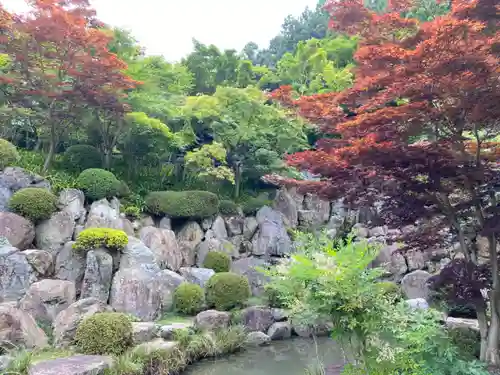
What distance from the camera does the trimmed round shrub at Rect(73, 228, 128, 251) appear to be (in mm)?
8789

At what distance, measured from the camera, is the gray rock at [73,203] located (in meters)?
10.2

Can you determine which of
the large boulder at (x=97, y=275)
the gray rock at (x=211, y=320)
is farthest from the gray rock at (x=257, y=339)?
the large boulder at (x=97, y=275)

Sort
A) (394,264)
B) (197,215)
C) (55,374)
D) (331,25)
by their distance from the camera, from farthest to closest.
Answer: (394,264) → (197,215) → (331,25) → (55,374)

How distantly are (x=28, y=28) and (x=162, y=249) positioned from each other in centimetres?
653

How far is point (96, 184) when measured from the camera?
1089 centimetres

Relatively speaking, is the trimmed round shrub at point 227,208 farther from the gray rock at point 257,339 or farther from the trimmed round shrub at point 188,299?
the gray rock at point 257,339

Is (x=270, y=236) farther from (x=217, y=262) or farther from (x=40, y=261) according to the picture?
(x=40, y=261)

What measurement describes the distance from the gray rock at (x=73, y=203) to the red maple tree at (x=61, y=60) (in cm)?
150

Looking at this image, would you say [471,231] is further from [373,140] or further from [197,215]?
[197,215]

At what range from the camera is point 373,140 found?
547 cm

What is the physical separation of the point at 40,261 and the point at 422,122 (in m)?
7.79

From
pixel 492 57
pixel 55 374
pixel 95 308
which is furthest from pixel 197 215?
pixel 492 57

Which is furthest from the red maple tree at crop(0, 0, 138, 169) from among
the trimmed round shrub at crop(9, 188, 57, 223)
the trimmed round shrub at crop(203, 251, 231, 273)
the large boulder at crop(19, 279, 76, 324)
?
the trimmed round shrub at crop(203, 251, 231, 273)

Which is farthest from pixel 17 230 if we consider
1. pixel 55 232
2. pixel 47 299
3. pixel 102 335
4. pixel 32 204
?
pixel 102 335
